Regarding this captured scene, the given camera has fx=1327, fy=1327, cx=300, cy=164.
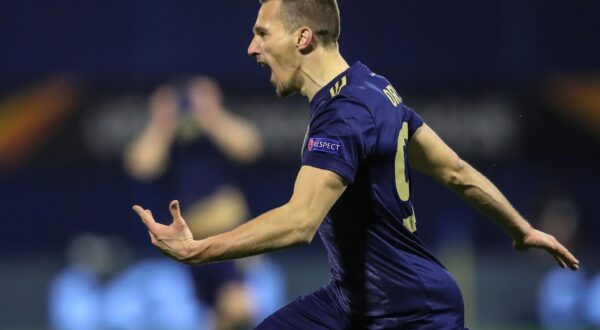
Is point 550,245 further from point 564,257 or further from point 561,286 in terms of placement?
point 561,286

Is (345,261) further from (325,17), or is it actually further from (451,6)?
(451,6)

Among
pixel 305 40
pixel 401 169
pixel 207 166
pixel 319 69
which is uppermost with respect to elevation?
pixel 207 166

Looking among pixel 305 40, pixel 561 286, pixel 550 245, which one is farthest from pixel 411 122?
pixel 561 286

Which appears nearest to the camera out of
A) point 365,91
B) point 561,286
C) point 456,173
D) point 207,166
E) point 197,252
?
point 197,252

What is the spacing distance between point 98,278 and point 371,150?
6655mm

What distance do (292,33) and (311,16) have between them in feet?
0.32

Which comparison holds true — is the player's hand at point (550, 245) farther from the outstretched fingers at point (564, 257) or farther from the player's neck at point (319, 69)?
the player's neck at point (319, 69)

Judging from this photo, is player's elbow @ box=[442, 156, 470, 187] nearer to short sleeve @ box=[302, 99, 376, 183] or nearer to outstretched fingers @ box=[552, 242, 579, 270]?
outstretched fingers @ box=[552, 242, 579, 270]

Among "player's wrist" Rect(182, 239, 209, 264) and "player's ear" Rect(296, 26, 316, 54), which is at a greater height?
"player's ear" Rect(296, 26, 316, 54)

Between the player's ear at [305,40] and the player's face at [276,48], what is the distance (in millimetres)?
20

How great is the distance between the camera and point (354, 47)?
37.9ft

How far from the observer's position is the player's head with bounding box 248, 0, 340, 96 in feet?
16.8

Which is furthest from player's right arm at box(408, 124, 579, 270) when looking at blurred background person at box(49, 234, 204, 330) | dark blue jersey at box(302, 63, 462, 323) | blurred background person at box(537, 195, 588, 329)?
blurred background person at box(49, 234, 204, 330)

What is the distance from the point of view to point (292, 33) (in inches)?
202
